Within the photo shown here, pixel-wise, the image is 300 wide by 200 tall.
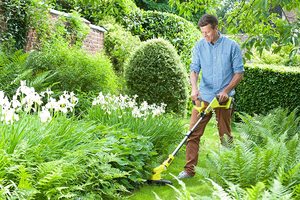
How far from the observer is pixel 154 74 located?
11.9 m

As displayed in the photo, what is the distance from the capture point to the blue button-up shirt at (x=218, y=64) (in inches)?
256

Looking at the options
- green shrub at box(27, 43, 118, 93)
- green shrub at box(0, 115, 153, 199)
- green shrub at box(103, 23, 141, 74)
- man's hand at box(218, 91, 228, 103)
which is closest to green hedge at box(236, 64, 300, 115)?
green shrub at box(103, 23, 141, 74)

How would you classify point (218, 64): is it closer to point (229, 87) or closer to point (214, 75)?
point (214, 75)

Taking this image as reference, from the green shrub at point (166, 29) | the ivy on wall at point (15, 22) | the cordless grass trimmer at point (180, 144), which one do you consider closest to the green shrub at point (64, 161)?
the cordless grass trimmer at point (180, 144)

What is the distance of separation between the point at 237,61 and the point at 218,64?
0.24 m

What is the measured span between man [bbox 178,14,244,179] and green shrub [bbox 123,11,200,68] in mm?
9865

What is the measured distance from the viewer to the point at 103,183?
17.2 ft

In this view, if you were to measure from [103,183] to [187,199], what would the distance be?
67.7 inches

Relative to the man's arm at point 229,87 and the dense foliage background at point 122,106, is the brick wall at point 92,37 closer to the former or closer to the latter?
the dense foliage background at point 122,106

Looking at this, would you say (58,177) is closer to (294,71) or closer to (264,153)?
(264,153)

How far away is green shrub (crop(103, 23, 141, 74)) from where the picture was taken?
1423 centimetres

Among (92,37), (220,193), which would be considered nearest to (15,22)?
(92,37)

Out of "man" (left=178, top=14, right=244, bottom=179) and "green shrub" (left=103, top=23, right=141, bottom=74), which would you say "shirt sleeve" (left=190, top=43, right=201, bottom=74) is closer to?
"man" (left=178, top=14, right=244, bottom=179)

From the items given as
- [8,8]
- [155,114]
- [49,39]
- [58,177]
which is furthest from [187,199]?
[49,39]
